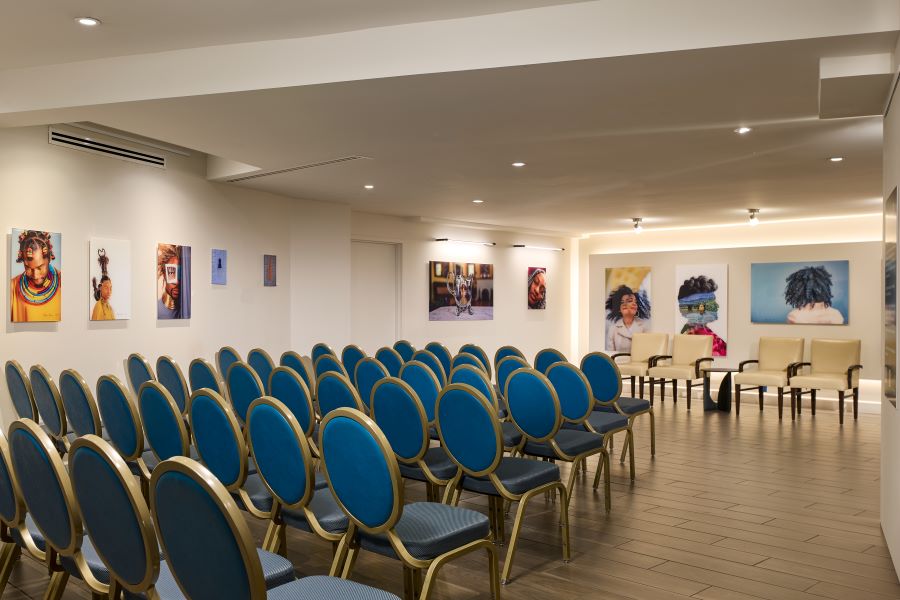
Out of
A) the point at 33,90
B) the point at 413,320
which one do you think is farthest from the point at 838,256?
the point at 33,90

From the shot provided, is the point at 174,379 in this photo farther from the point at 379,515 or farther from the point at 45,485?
the point at 379,515

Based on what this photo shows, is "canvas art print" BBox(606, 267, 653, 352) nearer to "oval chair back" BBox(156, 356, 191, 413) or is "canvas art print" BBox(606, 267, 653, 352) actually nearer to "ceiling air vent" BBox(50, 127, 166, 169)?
"ceiling air vent" BBox(50, 127, 166, 169)

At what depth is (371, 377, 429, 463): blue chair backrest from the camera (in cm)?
351

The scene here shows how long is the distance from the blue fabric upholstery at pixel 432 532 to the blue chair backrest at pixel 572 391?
1.94m

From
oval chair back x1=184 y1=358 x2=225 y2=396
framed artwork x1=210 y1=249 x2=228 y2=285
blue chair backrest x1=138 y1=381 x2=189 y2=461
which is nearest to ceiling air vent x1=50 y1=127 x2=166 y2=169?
framed artwork x1=210 y1=249 x2=228 y2=285

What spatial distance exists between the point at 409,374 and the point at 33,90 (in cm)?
320

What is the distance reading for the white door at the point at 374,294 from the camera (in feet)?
34.3

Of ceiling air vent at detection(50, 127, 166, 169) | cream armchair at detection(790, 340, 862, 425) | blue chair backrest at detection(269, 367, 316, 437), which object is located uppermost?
ceiling air vent at detection(50, 127, 166, 169)

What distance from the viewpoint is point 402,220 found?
1105 cm

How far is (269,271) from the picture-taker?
333 inches

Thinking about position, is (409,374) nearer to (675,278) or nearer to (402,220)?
(402,220)

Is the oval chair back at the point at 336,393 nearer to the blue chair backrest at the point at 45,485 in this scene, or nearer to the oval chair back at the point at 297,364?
the oval chair back at the point at 297,364

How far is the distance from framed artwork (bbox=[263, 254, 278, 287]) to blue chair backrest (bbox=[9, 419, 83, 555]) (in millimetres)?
6090

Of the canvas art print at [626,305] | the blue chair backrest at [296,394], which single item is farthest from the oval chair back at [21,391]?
the canvas art print at [626,305]
